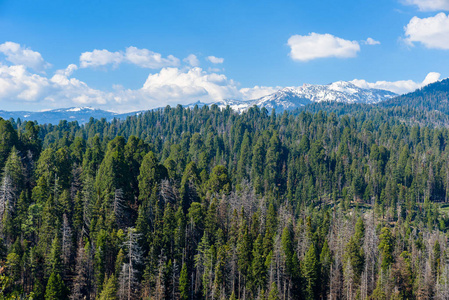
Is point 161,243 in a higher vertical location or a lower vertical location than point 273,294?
higher

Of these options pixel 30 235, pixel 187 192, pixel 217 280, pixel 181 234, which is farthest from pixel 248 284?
pixel 30 235

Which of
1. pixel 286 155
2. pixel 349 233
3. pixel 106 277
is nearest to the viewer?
pixel 106 277

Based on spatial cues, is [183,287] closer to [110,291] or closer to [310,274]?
[110,291]

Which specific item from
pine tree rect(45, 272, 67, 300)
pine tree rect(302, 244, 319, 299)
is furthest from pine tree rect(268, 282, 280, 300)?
pine tree rect(45, 272, 67, 300)

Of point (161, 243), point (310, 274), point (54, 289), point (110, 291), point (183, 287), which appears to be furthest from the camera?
point (161, 243)

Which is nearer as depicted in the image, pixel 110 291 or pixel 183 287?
pixel 110 291

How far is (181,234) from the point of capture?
252 ft

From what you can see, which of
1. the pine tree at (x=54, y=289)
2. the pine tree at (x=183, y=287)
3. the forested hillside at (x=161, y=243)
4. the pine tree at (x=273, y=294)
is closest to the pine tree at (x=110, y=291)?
the forested hillside at (x=161, y=243)

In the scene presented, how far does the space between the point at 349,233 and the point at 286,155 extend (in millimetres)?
105528

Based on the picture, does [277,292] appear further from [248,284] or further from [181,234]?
[181,234]

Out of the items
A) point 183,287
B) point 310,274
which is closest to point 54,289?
point 183,287

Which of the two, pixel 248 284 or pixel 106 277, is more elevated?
pixel 106 277

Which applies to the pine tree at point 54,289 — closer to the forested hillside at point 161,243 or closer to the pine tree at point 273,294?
the forested hillside at point 161,243

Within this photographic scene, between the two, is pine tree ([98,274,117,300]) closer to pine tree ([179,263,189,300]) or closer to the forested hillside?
the forested hillside
